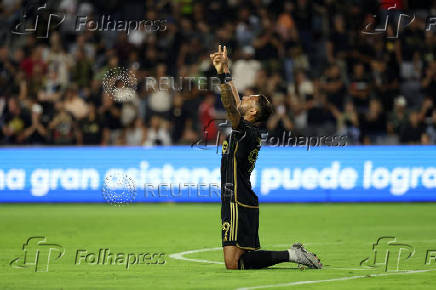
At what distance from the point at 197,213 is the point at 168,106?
4048mm

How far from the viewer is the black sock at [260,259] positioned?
10.3 metres

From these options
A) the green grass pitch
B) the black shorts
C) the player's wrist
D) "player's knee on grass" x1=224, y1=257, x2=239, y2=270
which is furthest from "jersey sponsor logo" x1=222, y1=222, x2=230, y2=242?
the player's wrist

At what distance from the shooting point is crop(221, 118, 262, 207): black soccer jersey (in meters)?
10.2

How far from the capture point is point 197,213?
1986 centimetres

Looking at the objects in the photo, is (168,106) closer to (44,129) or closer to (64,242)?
(44,129)

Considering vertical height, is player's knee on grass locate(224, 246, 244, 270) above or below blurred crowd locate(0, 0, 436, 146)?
below

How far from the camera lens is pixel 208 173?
70.2 ft

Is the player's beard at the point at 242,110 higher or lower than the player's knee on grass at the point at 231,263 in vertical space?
higher

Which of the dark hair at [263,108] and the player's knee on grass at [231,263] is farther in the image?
the player's knee on grass at [231,263]

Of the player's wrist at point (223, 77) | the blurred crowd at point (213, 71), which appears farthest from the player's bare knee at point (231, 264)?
the blurred crowd at point (213, 71)

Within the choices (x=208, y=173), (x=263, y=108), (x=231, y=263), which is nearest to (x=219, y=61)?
(x=263, y=108)

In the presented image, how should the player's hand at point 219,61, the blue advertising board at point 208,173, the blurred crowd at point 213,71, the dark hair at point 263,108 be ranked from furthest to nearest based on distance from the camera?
the blurred crowd at point 213,71
the blue advertising board at point 208,173
the dark hair at point 263,108
the player's hand at point 219,61

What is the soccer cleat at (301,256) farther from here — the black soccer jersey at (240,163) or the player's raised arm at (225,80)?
the player's raised arm at (225,80)

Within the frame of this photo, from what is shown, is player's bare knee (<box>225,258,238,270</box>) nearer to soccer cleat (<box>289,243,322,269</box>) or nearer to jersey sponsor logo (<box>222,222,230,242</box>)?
jersey sponsor logo (<box>222,222,230,242</box>)
